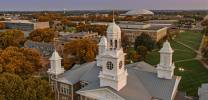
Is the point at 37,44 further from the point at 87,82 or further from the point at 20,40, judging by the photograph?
the point at 87,82

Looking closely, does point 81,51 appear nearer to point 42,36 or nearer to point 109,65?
point 109,65

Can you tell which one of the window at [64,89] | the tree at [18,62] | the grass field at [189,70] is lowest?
the grass field at [189,70]

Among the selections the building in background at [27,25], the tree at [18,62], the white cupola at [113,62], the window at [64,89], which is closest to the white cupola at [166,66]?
the white cupola at [113,62]

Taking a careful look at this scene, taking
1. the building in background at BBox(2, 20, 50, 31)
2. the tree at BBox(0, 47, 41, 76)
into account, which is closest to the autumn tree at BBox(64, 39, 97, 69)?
the tree at BBox(0, 47, 41, 76)

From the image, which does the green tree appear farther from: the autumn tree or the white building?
the autumn tree

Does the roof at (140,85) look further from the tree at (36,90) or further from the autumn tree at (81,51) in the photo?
the autumn tree at (81,51)

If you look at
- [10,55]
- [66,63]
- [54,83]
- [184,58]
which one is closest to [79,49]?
[66,63]

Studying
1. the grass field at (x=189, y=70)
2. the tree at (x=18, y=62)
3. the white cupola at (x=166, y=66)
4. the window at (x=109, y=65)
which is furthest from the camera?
the tree at (x=18, y=62)
